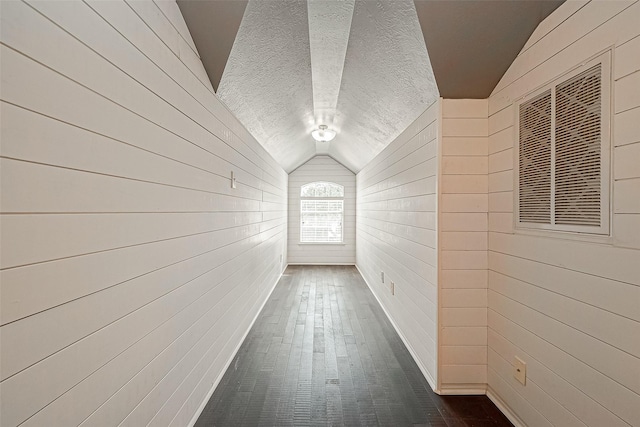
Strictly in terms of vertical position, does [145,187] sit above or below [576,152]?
below

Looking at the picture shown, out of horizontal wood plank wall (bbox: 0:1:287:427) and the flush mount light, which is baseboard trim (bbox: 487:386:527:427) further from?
the flush mount light

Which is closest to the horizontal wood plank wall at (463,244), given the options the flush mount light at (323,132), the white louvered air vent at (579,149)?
the white louvered air vent at (579,149)

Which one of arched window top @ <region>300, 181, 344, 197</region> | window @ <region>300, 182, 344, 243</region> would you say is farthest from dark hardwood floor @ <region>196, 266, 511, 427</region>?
arched window top @ <region>300, 181, 344, 197</region>

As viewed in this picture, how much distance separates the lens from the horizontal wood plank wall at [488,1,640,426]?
1.15 m

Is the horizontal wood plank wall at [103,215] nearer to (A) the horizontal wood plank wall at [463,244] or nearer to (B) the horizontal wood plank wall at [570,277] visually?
(A) the horizontal wood plank wall at [463,244]

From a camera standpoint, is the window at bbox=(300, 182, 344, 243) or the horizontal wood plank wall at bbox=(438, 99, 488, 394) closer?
the horizontal wood plank wall at bbox=(438, 99, 488, 394)

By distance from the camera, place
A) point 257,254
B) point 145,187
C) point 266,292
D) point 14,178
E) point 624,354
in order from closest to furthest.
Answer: point 14,178 → point 624,354 → point 145,187 → point 257,254 → point 266,292

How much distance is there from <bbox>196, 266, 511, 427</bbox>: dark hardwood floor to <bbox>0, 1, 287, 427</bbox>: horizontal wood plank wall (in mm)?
376

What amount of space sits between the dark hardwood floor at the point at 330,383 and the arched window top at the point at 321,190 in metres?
3.78

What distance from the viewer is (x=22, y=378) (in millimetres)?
747

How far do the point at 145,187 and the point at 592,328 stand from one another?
1996mm

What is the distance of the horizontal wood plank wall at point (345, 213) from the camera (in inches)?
275

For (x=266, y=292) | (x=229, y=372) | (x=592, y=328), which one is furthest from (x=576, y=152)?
(x=266, y=292)

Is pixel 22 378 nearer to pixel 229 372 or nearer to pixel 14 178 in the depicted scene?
pixel 14 178
